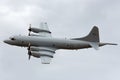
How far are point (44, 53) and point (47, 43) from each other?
3503 millimetres

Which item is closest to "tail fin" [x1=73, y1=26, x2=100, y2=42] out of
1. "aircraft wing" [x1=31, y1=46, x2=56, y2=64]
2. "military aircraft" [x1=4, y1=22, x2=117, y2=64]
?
"military aircraft" [x1=4, y1=22, x2=117, y2=64]

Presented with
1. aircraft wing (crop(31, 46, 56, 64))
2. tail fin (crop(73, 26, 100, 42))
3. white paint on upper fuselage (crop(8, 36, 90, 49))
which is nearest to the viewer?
aircraft wing (crop(31, 46, 56, 64))

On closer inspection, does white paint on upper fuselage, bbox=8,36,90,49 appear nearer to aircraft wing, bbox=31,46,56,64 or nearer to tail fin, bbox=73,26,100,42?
aircraft wing, bbox=31,46,56,64

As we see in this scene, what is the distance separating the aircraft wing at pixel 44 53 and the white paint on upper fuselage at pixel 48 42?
1.18 meters

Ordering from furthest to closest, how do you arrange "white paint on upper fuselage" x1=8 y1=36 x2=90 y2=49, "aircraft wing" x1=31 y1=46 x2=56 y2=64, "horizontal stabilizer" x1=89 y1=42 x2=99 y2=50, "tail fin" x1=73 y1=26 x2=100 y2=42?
"tail fin" x1=73 y1=26 x2=100 y2=42, "horizontal stabilizer" x1=89 y1=42 x2=99 y2=50, "white paint on upper fuselage" x1=8 y1=36 x2=90 y2=49, "aircraft wing" x1=31 y1=46 x2=56 y2=64

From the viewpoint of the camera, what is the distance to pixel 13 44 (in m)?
99.2

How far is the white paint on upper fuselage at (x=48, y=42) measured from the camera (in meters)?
97.9

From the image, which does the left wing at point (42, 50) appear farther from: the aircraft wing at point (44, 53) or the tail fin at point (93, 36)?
the tail fin at point (93, 36)

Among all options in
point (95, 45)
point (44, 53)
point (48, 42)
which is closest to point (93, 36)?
point (95, 45)

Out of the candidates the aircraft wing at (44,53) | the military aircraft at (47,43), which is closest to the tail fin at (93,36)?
the military aircraft at (47,43)

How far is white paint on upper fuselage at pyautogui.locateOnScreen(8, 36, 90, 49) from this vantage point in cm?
9788

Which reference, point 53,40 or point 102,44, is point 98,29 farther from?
point 53,40

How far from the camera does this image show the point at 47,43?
98625 millimetres

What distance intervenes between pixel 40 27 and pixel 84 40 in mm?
12114
